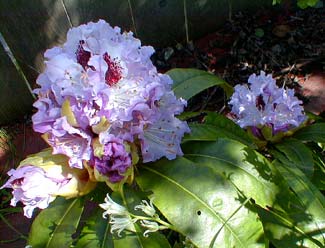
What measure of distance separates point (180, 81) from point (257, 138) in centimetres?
41

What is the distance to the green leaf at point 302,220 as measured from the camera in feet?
4.10

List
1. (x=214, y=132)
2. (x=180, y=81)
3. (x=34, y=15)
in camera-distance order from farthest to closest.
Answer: (x=34, y=15)
(x=180, y=81)
(x=214, y=132)

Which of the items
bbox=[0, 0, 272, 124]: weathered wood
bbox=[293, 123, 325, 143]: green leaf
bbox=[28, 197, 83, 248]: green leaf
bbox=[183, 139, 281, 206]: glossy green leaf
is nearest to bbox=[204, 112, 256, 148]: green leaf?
bbox=[183, 139, 281, 206]: glossy green leaf

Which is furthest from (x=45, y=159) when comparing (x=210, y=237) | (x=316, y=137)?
(x=316, y=137)

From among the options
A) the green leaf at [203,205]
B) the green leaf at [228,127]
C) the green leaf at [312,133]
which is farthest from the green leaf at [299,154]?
the green leaf at [203,205]

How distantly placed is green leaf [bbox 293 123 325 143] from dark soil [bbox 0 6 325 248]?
0.60 metres

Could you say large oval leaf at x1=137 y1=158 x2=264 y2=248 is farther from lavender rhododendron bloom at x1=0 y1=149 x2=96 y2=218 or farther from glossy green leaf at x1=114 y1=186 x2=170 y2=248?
lavender rhododendron bloom at x1=0 y1=149 x2=96 y2=218

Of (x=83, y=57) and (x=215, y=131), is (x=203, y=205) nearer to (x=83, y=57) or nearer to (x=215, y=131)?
(x=215, y=131)

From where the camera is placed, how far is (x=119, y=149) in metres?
0.99

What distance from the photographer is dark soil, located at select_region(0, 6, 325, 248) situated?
239 centimetres

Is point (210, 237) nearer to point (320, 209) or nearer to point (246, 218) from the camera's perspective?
point (246, 218)

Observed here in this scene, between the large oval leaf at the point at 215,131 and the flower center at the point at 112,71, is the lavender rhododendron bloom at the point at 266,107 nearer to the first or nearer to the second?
the large oval leaf at the point at 215,131

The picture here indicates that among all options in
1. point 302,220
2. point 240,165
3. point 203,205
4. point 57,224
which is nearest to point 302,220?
point 302,220

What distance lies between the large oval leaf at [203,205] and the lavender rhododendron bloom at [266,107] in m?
0.53
